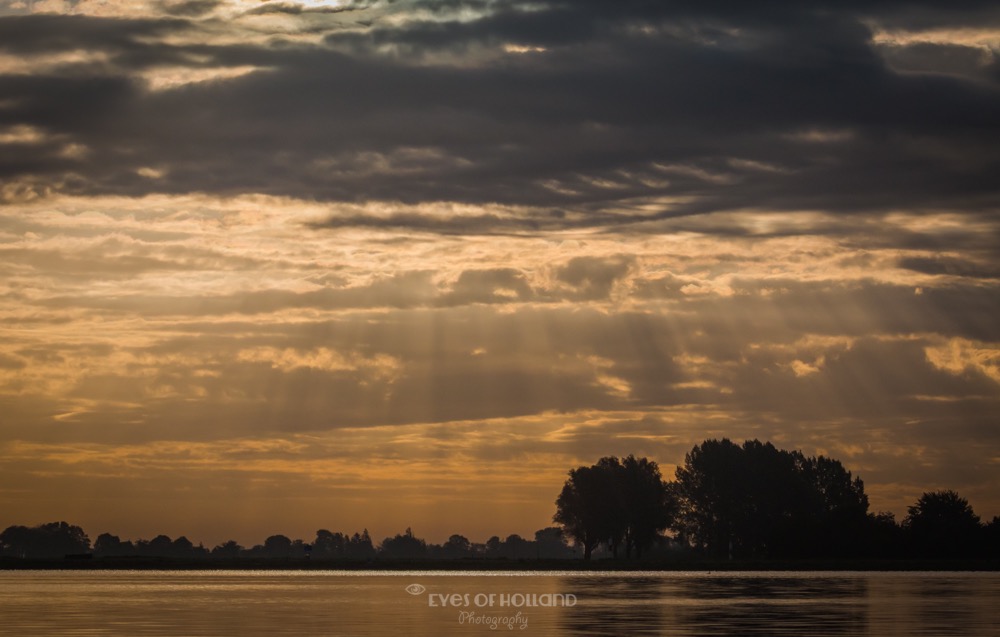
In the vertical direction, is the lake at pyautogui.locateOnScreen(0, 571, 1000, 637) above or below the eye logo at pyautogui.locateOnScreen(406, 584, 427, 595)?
below

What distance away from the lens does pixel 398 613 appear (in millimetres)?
78938

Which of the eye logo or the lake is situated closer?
the lake

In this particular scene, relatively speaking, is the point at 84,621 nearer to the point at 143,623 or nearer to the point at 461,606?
the point at 143,623

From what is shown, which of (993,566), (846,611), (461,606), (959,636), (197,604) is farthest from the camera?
(993,566)

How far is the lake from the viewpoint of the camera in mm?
64500

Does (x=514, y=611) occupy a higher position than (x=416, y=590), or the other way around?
(x=416, y=590)

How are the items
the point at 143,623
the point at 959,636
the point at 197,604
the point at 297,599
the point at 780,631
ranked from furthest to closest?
1. the point at 297,599
2. the point at 197,604
3. the point at 143,623
4. the point at 780,631
5. the point at 959,636

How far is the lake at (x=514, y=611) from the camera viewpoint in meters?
64.5

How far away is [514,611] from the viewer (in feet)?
267

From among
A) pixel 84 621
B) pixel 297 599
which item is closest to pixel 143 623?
pixel 84 621

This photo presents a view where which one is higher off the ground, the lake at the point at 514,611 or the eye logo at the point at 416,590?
the eye logo at the point at 416,590

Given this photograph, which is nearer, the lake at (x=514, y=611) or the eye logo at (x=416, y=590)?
the lake at (x=514, y=611)

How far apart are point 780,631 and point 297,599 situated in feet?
148

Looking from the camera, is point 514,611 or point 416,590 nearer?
point 514,611
